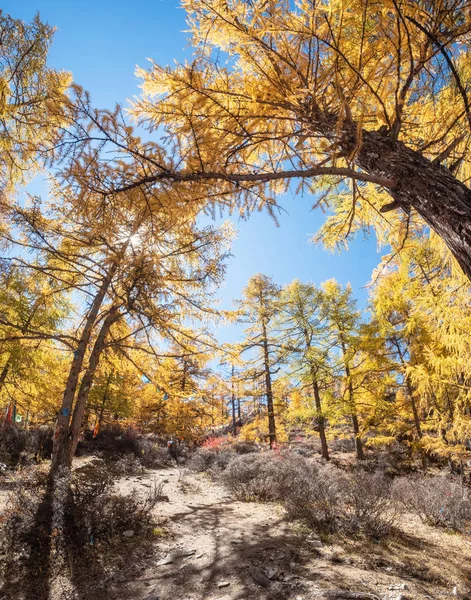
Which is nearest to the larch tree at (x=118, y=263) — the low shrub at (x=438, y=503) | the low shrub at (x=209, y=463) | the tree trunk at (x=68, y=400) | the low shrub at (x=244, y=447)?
the tree trunk at (x=68, y=400)

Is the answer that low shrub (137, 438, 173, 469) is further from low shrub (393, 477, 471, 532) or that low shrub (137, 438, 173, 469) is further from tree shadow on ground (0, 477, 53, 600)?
low shrub (393, 477, 471, 532)

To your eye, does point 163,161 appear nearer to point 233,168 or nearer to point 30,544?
point 233,168

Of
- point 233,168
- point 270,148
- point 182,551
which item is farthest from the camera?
point 182,551

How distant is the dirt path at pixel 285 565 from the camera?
2.86 m

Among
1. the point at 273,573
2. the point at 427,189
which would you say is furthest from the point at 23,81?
the point at 273,573

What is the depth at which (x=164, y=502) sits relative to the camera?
7.12m

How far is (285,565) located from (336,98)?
508cm

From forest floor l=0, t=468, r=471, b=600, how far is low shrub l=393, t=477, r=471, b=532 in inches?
13.0

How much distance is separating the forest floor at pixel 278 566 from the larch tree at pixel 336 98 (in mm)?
3221

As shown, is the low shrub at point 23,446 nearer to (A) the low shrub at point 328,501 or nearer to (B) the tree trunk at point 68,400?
(B) the tree trunk at point 68,400

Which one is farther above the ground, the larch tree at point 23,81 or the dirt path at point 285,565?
the larch tree at point 23,81

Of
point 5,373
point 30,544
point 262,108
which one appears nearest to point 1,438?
point 5,373

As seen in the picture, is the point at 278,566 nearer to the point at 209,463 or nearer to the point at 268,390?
the point at 268,390

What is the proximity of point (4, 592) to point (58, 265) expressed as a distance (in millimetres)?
5694
